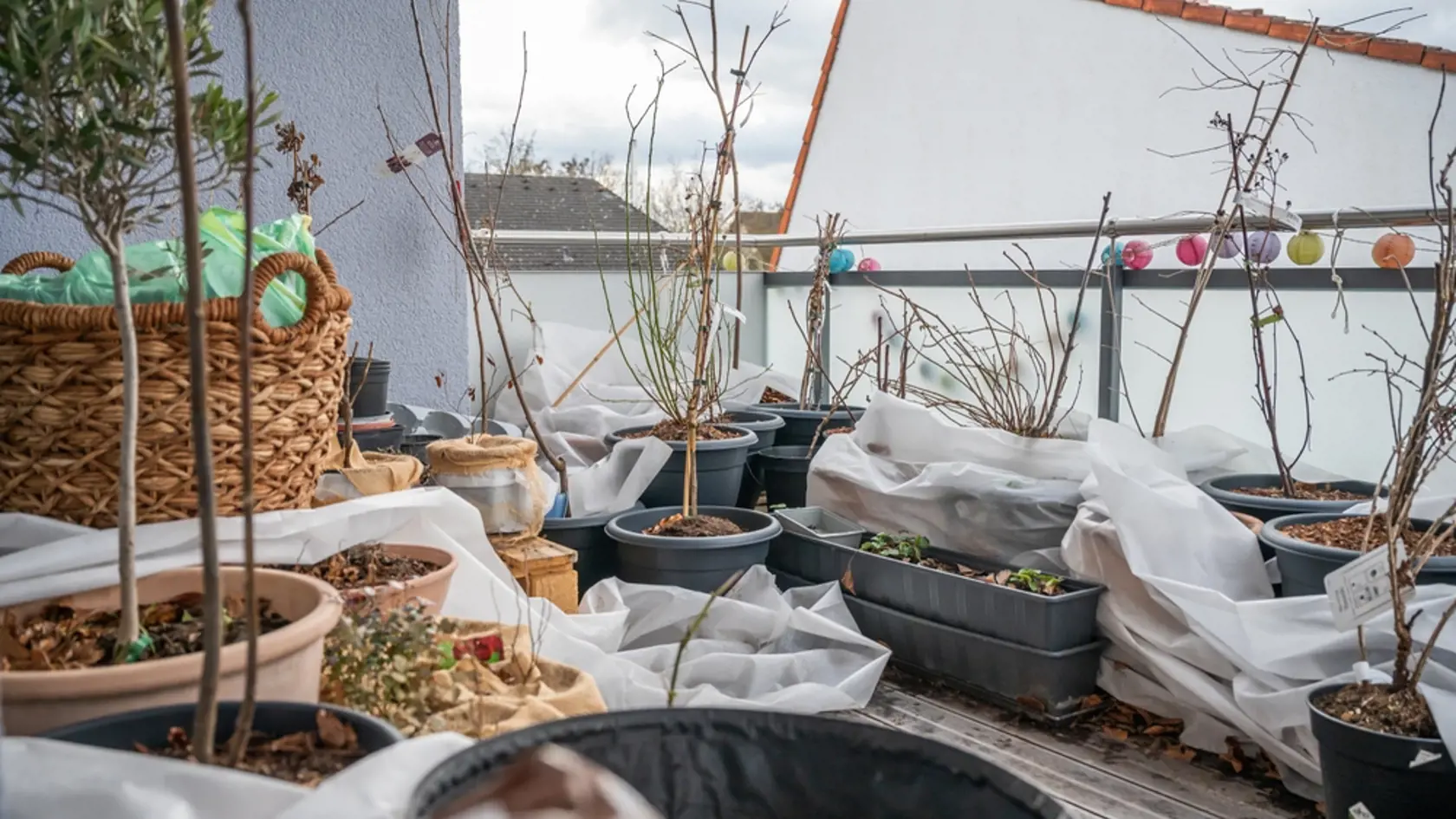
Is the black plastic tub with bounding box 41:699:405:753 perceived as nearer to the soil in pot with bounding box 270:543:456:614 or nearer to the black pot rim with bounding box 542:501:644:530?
the soil in pot with bounding box 270:543:456:614

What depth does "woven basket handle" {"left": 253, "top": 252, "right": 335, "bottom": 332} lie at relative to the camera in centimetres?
144

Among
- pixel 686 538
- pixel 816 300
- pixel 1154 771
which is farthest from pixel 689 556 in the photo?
pixel 816 300

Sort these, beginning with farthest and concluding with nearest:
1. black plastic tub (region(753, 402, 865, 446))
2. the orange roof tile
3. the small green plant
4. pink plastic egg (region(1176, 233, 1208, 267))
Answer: the orange roof tile < black plastic tub (region(753, 402, 865, 446)) < pink plastic egg (region(1176, 233, 1208, 267)) < the small green plant

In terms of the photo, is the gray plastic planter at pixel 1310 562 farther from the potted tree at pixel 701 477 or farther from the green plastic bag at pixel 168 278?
the green plastic bag at pixel 168 278

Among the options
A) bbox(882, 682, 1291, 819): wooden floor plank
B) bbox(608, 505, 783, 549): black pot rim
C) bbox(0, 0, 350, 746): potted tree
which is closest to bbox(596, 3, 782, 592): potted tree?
bbox(608, 505, 783, 549): black pot rim

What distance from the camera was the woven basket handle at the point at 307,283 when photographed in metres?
1.44

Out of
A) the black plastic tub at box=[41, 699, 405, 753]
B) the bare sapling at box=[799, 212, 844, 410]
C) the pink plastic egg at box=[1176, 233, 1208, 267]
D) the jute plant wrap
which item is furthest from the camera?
the bare sapling at box=[799, 212, 844, 410]

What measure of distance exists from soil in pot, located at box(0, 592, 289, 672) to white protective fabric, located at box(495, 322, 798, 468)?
1.70 metres

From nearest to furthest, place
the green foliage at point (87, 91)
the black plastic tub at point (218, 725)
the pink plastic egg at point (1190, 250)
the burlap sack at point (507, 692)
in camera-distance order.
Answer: the black plastic tub at point (218, 725) < the green foliage at point (87, 91) < the burlap sack at point (507, 692) < the pink plastic egg at point (1190, 250)

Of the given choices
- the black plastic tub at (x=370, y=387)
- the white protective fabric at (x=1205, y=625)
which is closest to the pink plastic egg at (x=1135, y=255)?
the white protective fabric at (x=1205, y=625)

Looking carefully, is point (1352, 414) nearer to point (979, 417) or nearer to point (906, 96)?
point (979, 417)

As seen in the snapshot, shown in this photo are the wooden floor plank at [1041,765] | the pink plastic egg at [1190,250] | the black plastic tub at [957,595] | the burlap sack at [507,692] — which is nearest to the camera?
the burlap sack at [507,692]

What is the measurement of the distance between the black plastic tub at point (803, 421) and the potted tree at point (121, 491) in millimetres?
2263

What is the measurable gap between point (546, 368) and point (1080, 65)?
4813mm
